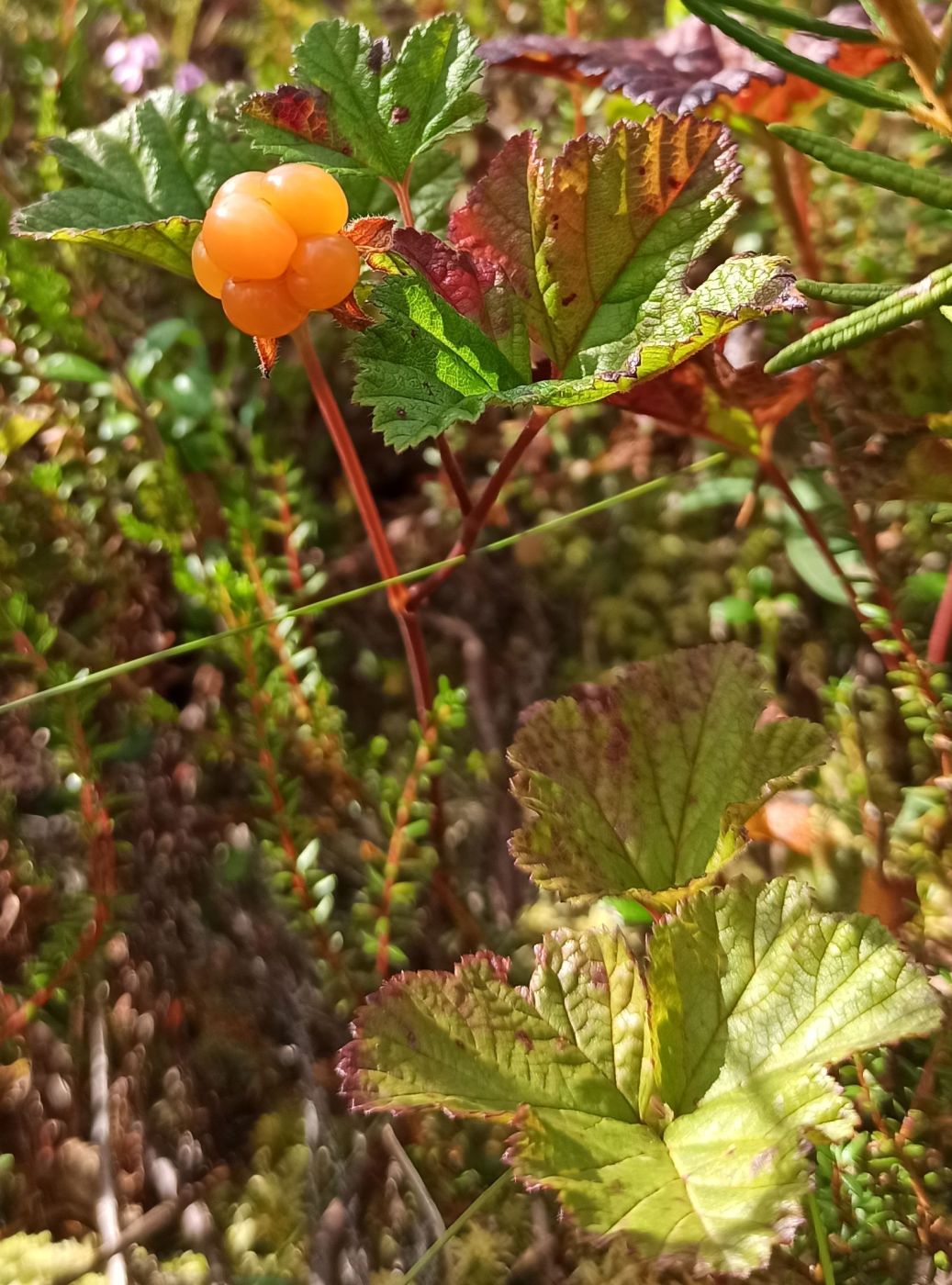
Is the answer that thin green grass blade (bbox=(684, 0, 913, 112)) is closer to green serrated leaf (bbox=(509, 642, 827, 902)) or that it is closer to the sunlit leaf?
the sunlit leaf

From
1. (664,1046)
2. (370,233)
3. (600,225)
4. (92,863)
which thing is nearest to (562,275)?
(600,225)

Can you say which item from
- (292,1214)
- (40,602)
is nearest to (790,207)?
(40,602)

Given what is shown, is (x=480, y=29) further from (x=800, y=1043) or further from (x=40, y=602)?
(x=800, y=1043)

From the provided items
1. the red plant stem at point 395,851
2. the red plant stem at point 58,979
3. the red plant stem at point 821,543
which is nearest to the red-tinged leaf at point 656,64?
the red plant stem at point 821,543

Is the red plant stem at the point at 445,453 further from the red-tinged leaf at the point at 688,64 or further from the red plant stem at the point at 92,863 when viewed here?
the red plant stem at the point at 92,863

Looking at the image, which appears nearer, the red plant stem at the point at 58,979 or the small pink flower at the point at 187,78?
the red plant stem at the point at 58,979

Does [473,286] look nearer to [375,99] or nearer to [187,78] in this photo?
[375,99]
